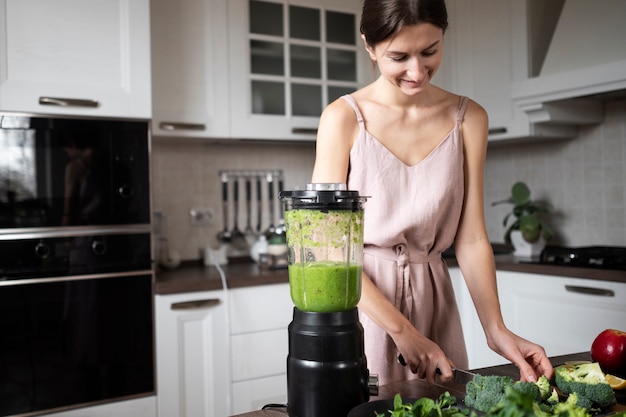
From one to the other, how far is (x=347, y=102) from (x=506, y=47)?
1702 mm

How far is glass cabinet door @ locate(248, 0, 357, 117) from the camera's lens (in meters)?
2.54

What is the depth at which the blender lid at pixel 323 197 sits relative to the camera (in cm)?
76

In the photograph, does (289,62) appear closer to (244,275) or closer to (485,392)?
(244,275)

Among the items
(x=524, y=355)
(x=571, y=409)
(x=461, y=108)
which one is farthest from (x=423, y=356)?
(x=461, y=108)

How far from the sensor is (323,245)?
78 cm

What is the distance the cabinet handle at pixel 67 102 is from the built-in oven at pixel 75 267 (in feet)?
0.18

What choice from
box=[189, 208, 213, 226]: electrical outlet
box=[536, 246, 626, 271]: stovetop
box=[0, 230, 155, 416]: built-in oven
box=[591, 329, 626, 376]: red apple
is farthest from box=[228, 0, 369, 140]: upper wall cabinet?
box=[591, 329, 626, 376]: red apple

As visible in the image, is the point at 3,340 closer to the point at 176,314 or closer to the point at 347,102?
the point at 176,314

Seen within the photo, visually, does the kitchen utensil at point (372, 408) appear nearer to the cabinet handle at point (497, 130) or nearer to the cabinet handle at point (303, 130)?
the cabinet handle at point (303, 130)

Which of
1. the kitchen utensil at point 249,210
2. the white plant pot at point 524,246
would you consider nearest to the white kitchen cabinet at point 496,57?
the white plant pot at point 524,246

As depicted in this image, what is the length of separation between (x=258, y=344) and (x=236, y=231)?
0.67 meters

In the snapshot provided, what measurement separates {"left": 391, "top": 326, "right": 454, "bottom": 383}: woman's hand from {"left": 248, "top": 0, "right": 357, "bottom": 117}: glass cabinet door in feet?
5.62

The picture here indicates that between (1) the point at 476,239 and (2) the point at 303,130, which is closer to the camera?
(1) the point at 476,239

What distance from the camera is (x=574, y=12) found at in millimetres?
2406
